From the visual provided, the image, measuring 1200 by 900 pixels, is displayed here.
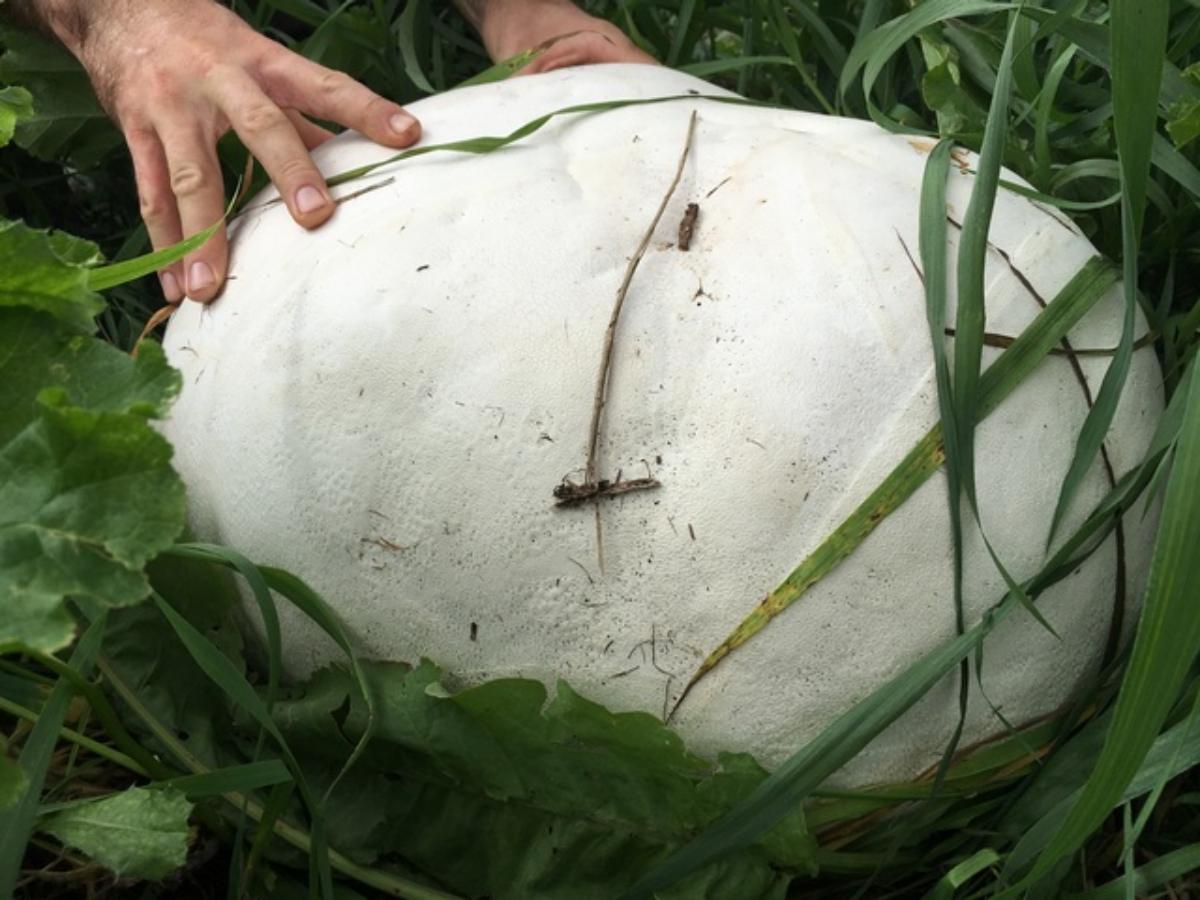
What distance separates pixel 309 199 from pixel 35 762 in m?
0.68

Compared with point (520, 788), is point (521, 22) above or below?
above

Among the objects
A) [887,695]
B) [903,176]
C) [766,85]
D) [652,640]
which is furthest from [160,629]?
[766,85]

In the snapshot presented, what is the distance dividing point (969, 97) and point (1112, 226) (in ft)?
0.81

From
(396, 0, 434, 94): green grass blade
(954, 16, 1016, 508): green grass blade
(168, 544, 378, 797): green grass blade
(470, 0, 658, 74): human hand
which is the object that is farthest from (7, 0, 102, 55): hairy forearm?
(954, 16, 1016, 508): green grass blade

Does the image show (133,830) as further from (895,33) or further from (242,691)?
(895,33)

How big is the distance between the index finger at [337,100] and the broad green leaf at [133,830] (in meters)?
0.80

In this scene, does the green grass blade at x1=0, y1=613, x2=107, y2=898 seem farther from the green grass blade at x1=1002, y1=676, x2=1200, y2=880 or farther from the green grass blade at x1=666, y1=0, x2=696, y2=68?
the green grass blade at x1=666, y1=0, x2=696, y2=68

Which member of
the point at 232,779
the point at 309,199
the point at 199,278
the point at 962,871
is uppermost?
the point at 309,199

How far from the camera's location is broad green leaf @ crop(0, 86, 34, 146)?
1.38 m

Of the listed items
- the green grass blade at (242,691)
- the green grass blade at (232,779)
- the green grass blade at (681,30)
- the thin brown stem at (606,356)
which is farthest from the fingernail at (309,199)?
the green grass blade at (681,30)

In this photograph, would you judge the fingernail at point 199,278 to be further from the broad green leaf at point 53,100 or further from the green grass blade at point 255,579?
the broad green leaf at point 53,100

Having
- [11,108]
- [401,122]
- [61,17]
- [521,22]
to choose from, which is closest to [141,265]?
[11,108]

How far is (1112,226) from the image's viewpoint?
181 cm

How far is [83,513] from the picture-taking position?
39.1 inches
